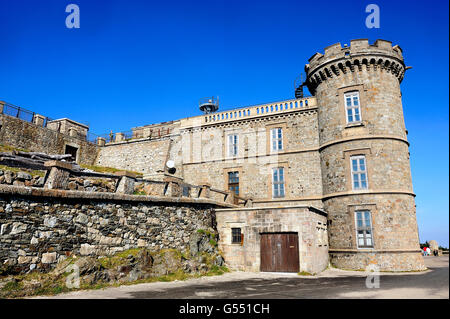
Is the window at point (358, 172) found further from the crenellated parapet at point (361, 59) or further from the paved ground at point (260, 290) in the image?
the paved ground at point (260, 290)

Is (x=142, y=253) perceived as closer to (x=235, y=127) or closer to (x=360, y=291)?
(x=360, y=291)

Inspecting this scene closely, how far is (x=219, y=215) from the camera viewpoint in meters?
16.8

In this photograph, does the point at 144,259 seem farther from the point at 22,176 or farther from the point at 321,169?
the point at 321,169

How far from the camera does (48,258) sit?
938cm

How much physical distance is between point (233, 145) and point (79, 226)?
13.7 m

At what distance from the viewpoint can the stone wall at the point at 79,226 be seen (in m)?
8.77

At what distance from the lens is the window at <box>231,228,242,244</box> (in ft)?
52.6

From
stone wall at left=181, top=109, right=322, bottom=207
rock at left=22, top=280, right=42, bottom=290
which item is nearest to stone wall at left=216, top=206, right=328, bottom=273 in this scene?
stone wall at left=181, top=109, right=322, bottom=207

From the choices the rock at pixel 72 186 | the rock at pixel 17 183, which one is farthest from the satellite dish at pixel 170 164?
the rock at pixel 17 183

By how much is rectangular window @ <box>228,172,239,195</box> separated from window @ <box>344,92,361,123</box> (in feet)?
26.9

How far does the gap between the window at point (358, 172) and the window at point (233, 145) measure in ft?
26.0

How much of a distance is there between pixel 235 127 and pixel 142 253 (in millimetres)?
12962

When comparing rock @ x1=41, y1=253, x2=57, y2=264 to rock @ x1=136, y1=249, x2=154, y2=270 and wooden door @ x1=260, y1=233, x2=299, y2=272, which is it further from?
wooden door @ x1=260, y1=233, x2=299, y2=272
